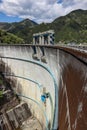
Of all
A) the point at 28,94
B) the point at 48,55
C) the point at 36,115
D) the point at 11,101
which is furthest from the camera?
the point at 11,101

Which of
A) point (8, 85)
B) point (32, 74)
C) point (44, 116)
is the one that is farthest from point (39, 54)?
point (8, 85)

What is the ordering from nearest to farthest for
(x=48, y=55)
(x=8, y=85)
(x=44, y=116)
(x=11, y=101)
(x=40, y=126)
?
(x=48, y=55), (x=44, y=116), (x=40, y=126), (x=11, y=101), (x=8, y=85)

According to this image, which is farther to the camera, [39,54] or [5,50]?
[5,50]

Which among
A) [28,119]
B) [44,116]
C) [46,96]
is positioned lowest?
[28,119]

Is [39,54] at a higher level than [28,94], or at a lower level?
higher

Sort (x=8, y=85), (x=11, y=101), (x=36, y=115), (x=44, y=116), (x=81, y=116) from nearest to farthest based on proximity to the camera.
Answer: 1. (x=81, y=116)
2. (x=44, y=116)
3. (x=36, y=115)
4. (x=11, y=101)
5. (x=8, y=85)

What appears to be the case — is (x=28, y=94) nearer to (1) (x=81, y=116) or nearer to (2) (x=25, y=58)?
(2) (x=25, y=58)

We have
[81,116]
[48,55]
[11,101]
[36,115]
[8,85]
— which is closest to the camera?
[81,116]

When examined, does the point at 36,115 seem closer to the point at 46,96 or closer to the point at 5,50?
the point at 46,96

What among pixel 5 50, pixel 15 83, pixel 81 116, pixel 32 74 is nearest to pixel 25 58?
pixel 32 74
